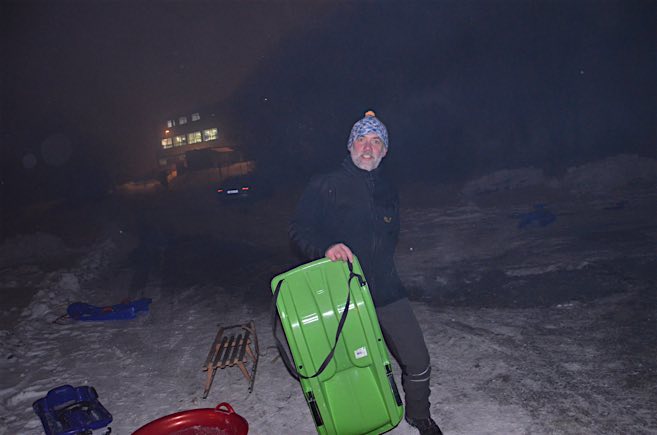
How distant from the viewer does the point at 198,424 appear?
3.32 m

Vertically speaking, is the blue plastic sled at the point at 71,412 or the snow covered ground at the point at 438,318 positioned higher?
the blue plastic sled at the point at 71,412

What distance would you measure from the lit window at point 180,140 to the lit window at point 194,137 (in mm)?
1573

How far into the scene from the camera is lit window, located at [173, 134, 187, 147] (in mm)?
74250

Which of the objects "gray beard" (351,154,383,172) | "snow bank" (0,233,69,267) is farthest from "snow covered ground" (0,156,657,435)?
"gray beard" (351,154,383,172)

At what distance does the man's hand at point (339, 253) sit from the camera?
279 centimetres

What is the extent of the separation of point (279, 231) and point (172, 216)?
7069 mm

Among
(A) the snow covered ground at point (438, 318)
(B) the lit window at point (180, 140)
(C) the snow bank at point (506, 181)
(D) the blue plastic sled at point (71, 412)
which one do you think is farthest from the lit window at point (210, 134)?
(D) the blue plastic sled at point (71, 412)

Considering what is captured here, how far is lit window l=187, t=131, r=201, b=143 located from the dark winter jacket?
72.0 metres

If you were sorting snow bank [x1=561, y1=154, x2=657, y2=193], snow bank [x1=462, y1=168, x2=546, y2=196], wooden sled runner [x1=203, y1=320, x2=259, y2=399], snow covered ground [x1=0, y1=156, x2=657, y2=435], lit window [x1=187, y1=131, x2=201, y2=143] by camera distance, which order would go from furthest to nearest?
lit window [x1=187, y1=131, x2=201, y2=143] → snow bank [x1=462, y1=168, x2=546, y2=196] → snow bank [x1=561, y1=154, x2=657, y2=193] → wooden sled runner [x1=203, y1=320, x2=259, y2=399] → snow covered ground [x1=0, y1=156, x2=657, y2=435]

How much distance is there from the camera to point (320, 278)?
287 cm

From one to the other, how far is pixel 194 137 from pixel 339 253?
73.6m

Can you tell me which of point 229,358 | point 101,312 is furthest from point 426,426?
point 101,312

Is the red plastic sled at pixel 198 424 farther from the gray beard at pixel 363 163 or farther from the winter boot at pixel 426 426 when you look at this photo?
the gray beard at pixel 363 163

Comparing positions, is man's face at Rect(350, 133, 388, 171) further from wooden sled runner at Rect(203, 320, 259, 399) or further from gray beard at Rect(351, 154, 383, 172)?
wooden sled runner at Rect(203, 320, 259, 399)
